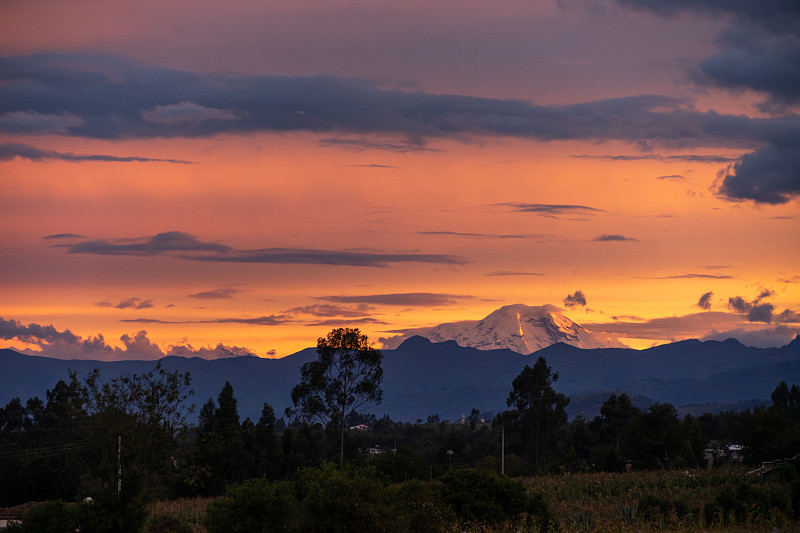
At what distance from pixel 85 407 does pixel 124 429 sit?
3.36 meters

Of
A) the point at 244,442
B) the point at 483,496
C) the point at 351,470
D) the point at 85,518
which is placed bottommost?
the point at 244,442

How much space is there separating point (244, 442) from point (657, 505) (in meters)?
66.4

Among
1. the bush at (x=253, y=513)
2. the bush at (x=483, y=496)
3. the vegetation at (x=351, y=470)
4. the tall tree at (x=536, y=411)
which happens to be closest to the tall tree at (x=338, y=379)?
the vegetation at (x=351, y=470)

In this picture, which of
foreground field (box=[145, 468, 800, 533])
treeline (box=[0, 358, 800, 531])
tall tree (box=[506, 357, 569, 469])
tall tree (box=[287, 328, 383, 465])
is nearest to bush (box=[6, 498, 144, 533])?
foreground field (box=[145, 468, 800, 533])

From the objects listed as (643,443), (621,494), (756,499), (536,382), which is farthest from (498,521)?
(536,382)

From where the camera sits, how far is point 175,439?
55.8 m

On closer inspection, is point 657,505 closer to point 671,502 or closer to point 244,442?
point 671,502

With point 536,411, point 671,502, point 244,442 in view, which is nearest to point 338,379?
point 244,442

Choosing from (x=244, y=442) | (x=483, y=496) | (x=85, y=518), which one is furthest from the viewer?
(x=244, y=442)

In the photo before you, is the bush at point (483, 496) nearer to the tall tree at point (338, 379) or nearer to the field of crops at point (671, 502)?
the field of crops at point (671, 502)

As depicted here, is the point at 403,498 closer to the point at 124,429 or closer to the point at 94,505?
the point at 94,505

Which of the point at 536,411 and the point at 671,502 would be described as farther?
the point at 536,411

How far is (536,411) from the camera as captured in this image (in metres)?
128

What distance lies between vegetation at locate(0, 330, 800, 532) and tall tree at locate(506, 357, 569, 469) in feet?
0.71
